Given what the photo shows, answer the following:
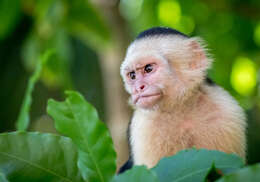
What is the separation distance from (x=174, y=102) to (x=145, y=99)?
165 mm

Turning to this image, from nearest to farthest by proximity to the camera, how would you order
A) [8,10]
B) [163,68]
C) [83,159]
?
[83,159]
[163,68]
[8,10]

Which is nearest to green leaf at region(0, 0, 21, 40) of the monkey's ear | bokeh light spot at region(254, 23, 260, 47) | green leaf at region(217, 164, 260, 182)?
the monkey's ear

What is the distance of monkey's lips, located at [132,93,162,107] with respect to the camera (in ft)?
7.00

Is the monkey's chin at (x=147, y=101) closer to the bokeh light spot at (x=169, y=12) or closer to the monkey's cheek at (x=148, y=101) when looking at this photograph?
the monkey's cheek at (x=148, y=101)

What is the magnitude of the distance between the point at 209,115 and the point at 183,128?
14 cm

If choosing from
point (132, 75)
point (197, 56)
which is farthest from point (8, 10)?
point (197, 56)

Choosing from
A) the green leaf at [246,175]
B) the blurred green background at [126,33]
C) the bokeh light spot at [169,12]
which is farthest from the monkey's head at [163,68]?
the bokeh light spot at [169,12]

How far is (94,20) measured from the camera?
13.8 ft

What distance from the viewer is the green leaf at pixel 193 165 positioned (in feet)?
3.55

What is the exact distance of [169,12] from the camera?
4.66 metres

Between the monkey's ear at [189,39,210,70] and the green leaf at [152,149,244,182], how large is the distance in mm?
1284

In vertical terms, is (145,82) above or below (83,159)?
above

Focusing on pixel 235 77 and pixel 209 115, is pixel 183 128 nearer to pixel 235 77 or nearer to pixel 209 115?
pixel 209 115

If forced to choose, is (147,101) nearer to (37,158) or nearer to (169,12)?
(37,158)
